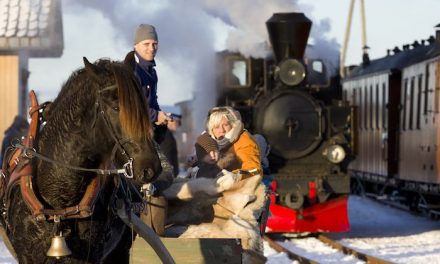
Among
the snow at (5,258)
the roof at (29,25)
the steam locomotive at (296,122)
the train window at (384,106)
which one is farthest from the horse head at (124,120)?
the train window at (384,106)

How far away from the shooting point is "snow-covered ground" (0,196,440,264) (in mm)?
13375

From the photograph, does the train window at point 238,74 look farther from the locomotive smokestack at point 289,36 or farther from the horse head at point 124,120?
the horse head at point 124,120

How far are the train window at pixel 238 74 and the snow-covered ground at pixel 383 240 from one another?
2820mm

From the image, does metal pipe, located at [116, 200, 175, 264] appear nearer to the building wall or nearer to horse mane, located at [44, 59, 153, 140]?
horse mane, located at [44, 59, 153, 140]

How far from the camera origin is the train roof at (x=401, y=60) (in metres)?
18.8

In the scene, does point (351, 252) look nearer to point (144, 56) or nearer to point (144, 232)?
point (144, 56)

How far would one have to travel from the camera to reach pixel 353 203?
80.3ft

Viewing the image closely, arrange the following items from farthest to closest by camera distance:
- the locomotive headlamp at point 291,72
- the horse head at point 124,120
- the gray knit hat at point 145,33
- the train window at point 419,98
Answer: the train window at point 419,98, the locomotive headlamp at point 291,72, the gray knit hat at point 145,33, the horse head at point 124,120

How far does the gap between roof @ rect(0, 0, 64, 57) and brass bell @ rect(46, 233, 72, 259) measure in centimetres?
1444

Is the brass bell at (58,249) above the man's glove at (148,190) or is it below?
below

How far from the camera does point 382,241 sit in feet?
52.5

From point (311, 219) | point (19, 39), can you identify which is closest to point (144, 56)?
point (311, 219)

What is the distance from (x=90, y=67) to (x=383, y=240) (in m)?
11.4

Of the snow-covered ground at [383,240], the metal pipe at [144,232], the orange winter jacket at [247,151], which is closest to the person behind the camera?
the metal pipe at [144,232]
